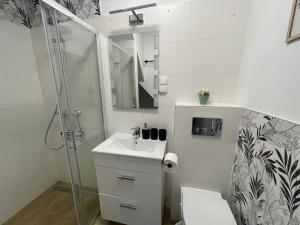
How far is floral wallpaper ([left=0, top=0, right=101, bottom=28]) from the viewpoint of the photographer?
4.51 ft

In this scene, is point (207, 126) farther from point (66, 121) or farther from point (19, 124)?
point (19, 124)

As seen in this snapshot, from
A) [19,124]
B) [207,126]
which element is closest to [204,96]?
[207,126]

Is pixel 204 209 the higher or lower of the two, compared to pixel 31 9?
lower

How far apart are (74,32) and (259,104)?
1.52 metres

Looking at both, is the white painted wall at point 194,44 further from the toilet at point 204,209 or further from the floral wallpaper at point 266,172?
the toilet at point 204,209

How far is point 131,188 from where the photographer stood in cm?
117

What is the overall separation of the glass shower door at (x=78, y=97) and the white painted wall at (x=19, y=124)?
0.84 m

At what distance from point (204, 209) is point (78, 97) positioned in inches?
54.3

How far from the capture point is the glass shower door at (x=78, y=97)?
0.97m

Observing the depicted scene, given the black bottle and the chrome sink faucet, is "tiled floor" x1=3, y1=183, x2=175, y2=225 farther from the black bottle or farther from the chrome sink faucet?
the black bottle

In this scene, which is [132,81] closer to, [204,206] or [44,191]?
[204,206]

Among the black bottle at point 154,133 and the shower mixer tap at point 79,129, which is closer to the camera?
the shower mixer tap at point 79,129

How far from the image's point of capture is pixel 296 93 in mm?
610

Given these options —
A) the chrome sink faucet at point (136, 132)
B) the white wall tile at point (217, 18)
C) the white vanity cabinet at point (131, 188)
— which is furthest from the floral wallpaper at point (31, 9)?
the white vanity cabinet at point (131, 188)
